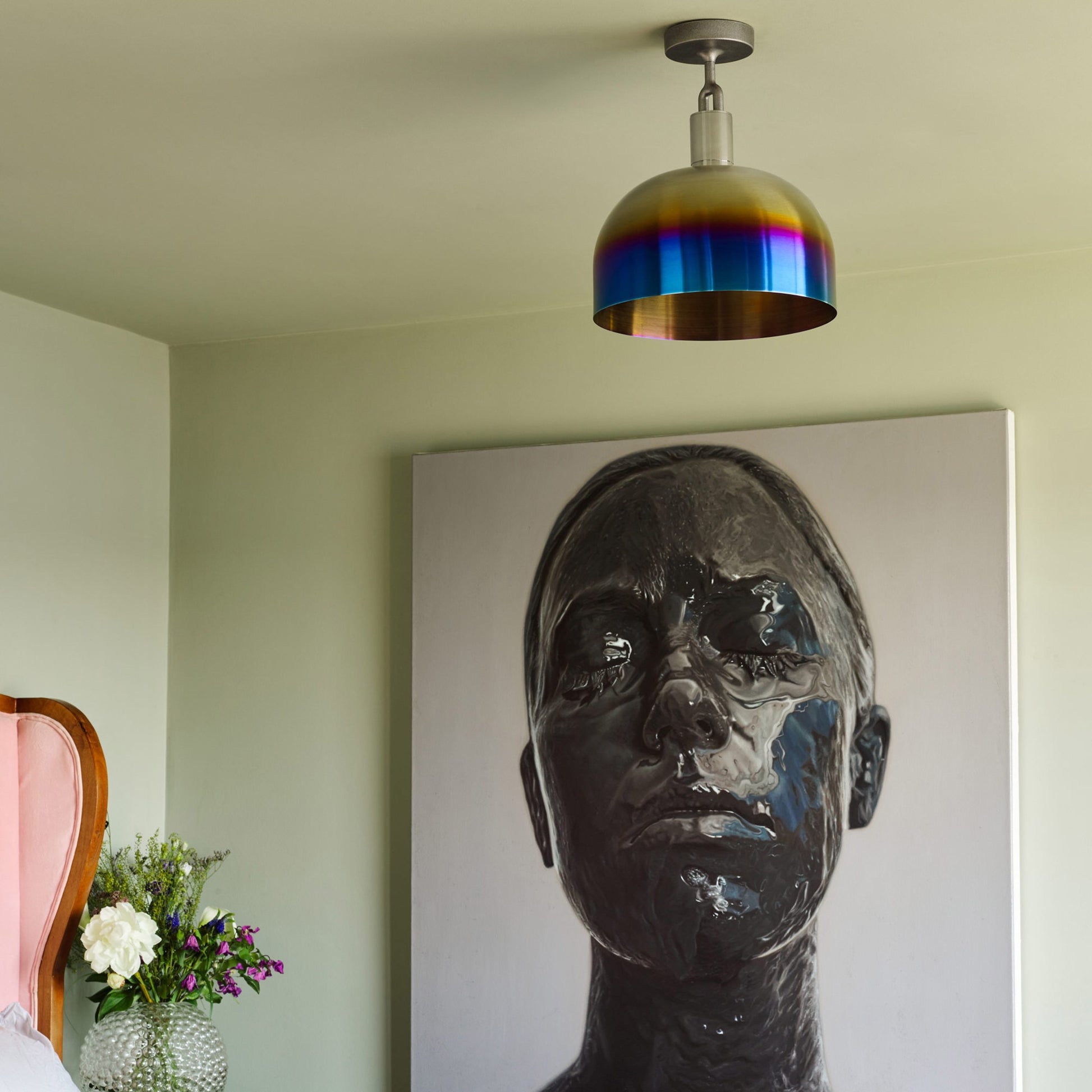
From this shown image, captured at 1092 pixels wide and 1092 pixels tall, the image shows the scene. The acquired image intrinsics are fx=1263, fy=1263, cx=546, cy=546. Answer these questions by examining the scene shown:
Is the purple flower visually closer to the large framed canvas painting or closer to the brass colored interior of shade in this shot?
the large framed canvas painting

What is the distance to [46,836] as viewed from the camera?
114 inches

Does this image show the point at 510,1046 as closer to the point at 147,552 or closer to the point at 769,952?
the point at 769,952

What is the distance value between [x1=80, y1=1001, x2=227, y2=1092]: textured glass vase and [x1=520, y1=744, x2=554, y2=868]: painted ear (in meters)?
0.89

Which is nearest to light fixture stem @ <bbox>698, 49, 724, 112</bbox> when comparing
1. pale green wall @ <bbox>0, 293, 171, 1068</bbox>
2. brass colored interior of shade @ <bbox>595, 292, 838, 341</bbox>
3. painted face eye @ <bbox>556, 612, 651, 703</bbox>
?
brass colored interior of shade @ <bbox>595, 292, 838, 341</bbox>

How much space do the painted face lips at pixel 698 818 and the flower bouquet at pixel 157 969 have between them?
975mm

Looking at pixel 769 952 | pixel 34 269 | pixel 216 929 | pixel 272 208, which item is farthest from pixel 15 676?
pixel 769 952

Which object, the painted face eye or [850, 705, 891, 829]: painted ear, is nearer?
[850, 705, 891, 829]: painted ear

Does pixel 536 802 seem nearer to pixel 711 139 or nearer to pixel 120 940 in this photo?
pixel 120 940

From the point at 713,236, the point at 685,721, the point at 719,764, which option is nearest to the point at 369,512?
the point at 685,721

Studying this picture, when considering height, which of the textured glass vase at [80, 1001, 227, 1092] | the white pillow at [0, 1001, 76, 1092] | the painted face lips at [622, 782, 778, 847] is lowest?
the textured glass vase at [80, 1001, 227, 1092]

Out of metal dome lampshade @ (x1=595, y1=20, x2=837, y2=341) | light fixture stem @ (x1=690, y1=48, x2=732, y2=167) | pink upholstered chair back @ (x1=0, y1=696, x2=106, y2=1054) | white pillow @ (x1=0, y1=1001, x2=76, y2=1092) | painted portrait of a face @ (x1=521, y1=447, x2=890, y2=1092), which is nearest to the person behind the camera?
metal dome lampshade @ (x1=595, y1=20, x2=837, y2=341)

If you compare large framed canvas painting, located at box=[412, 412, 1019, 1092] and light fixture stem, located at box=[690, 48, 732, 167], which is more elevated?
light fixture stem, located at box=[690, 48, 732, 167]

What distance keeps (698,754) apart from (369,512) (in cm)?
110

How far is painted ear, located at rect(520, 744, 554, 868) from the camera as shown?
3004 mm
